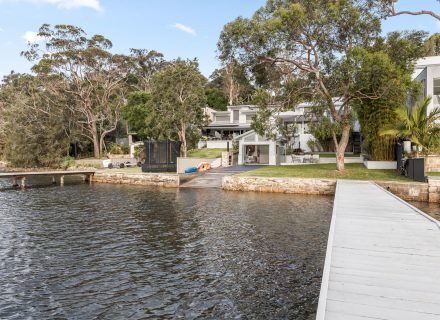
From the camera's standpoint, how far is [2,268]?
8844 millimetres

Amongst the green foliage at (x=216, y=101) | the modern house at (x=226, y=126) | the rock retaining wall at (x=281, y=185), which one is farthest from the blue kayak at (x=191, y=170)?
the green foliage at (x=216, y=101)

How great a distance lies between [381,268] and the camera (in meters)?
5.88

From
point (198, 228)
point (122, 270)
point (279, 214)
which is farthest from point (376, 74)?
point (122, 270)

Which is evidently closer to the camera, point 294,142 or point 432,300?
point 432,300

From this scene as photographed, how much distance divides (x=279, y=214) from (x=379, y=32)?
1707cm

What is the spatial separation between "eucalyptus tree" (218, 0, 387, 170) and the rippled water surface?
34.4 feet

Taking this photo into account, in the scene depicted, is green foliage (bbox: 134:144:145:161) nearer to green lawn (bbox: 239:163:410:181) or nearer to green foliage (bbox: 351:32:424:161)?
green lawn (bbox: 239:163:410:181)

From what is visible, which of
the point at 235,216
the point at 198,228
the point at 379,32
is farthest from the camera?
the point at 379,32

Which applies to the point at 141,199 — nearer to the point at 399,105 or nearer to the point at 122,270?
the point at 122,270

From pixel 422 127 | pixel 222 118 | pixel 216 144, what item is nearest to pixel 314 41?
pixel 422 127

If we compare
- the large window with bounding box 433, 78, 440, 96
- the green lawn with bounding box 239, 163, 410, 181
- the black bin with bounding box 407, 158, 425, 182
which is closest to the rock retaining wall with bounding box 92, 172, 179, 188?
the green lawn with bounding box 239, 163, 410, 181

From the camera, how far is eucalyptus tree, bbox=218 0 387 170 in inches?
872

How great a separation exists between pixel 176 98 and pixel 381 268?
3303 cm

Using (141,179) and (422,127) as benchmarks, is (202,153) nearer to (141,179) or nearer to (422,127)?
(141,179)
